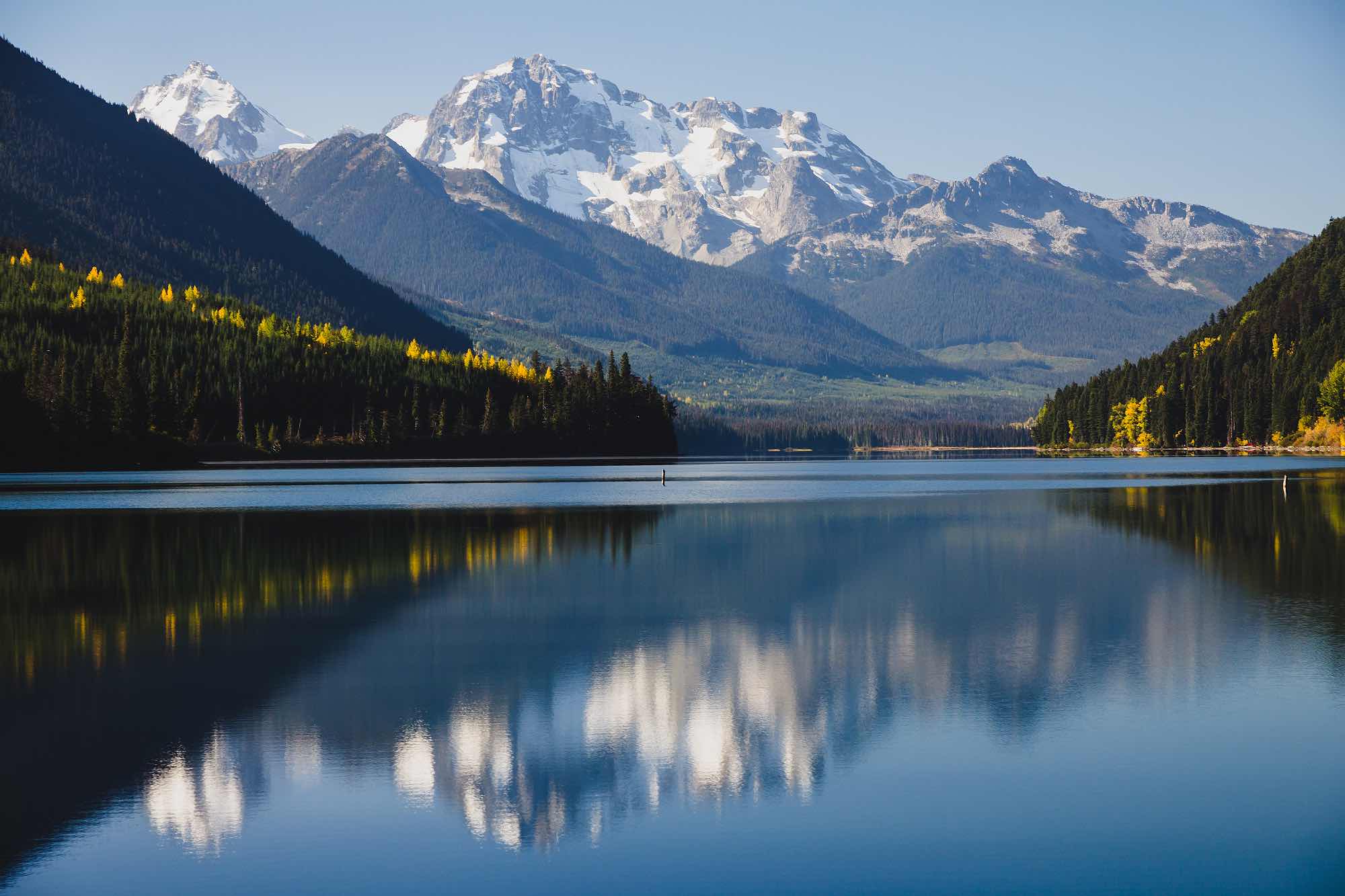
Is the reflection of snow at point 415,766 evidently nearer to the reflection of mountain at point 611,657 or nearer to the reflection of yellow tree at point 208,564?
the reflection of mountain at point 611,657

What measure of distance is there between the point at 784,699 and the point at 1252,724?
9376 millimetres

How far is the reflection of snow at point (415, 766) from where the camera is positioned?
Answer: 22.8m

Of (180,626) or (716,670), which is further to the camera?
(180,626)

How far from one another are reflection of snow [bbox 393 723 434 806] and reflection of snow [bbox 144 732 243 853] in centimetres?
264

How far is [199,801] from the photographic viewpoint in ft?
73.5

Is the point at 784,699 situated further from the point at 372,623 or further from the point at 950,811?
the point at 372,623

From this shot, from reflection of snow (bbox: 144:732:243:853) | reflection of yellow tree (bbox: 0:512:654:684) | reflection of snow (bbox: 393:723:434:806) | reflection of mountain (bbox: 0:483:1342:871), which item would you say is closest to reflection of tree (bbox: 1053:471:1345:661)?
reflection of mountain (bbox: 0:483:1342:871)

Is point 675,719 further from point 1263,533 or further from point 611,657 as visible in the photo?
point 1263,533

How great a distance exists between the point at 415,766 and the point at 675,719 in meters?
5.78

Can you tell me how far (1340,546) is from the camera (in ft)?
195

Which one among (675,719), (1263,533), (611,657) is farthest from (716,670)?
(1263,533)

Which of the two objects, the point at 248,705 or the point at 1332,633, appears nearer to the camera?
the point at 248,705

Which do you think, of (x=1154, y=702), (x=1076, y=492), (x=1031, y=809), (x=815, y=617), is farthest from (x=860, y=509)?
(x=1031, y=809)

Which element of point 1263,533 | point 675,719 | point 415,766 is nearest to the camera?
point 415,766
